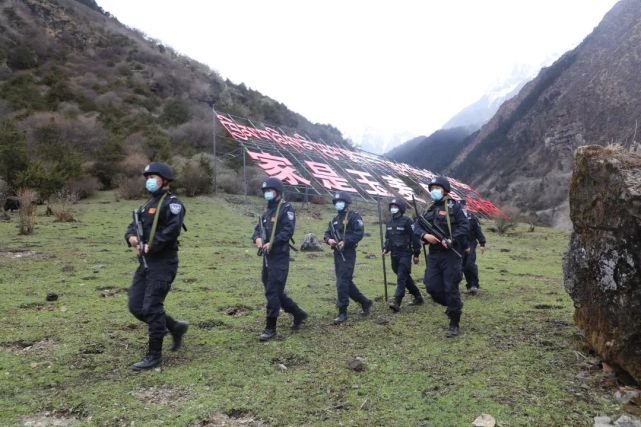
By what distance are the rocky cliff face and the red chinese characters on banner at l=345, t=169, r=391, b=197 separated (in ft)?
90.0

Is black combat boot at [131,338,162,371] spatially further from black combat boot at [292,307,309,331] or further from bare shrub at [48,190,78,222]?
bare shrub at [48,190,78,222]

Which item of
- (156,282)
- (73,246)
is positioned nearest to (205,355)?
(156,282)

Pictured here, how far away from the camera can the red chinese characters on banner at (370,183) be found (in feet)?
76.9

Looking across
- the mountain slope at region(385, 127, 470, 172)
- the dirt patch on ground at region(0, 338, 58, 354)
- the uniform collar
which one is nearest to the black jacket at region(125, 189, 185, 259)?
the uniform collar

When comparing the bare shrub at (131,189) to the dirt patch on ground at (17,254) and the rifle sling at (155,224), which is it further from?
the rifle sling at (155,224)

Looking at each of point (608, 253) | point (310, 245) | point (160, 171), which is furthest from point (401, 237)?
point (310, 245)

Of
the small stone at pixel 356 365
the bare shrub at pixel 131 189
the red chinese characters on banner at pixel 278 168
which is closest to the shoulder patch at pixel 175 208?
the small stone at pixel 356 365

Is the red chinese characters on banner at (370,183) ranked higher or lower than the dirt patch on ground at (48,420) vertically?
higher

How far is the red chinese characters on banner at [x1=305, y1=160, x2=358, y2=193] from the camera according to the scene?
22766 millimetres

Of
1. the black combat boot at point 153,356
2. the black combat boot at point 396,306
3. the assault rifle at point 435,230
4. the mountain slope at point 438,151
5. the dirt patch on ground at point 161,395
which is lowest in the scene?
the black combat boot at point 396,306

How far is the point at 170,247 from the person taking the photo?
191 inches

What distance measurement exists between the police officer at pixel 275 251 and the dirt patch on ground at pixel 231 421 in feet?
6.37

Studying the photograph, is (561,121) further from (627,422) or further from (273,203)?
(627,422)

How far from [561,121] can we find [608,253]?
6272 cm
